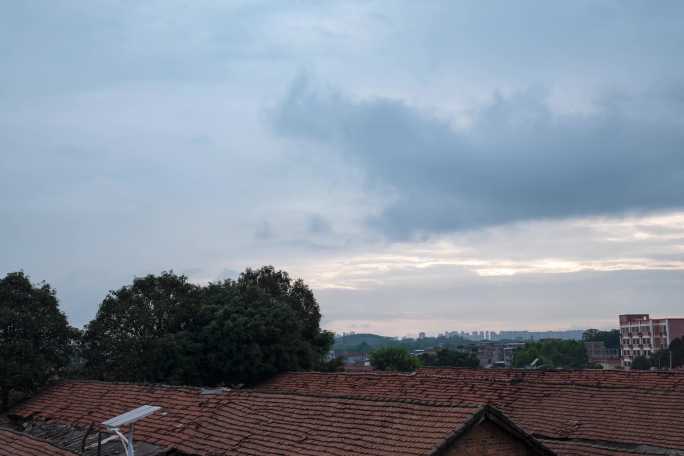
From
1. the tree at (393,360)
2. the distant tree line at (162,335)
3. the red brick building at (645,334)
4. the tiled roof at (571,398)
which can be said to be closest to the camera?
the tiled roof at (571,398)

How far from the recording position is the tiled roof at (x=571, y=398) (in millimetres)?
17594

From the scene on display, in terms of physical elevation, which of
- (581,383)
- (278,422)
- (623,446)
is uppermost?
(581,383)

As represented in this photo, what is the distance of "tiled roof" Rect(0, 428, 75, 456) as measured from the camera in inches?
677

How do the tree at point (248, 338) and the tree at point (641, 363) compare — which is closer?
the tree at point (248, 338)

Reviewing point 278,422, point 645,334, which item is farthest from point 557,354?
point 278,422

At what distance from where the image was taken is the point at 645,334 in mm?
96250

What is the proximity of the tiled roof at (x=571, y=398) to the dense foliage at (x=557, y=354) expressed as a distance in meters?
77.8

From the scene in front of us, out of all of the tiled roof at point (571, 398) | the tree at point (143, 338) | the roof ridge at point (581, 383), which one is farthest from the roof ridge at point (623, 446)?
the tree at point (143, 338)

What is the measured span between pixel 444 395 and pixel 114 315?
15106mm

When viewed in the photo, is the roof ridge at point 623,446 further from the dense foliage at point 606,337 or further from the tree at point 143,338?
the dense foliage at point 606,337

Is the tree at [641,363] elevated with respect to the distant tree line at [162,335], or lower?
lower

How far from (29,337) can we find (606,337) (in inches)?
5173

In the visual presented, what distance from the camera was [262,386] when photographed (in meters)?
30.5

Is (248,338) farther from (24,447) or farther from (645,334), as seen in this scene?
(645,334)
